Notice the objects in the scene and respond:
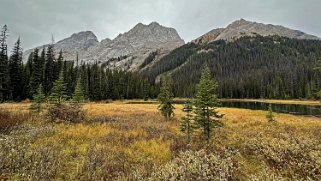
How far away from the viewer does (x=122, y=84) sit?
320 feet

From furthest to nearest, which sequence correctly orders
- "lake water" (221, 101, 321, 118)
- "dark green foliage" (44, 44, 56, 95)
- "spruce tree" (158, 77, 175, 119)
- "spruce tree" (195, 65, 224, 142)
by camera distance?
"dark green foliage" (44, 44, 56, 95)
"lake water" (221, 101, 321, 118)
"spruce tree" (158, 77, 175, 119)
"spruce tree" (195, 65, 224, 142)

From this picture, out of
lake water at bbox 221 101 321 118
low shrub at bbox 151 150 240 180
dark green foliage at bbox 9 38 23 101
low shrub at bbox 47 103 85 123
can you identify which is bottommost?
lake water at bbox 221 101 321 118

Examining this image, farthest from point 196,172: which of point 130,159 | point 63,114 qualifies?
point 63,114

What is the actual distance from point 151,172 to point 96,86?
7585 centimetres

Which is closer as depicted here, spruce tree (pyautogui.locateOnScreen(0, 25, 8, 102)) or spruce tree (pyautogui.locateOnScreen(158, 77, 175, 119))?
spruce tree (pyautogui.locateOnScreen(158, 77, 175, 119))

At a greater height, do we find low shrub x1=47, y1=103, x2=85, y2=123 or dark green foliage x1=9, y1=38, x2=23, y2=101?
dark green foliage x1=9, y1=38, x2=23, y2=101

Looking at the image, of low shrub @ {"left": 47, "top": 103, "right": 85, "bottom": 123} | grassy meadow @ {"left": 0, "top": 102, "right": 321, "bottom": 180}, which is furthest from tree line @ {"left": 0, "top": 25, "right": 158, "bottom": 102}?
grassy meadow @ {"left": 0, "top": 102, "right": 321, "bottom": 180}

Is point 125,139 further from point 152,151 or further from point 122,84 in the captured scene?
point 122,84

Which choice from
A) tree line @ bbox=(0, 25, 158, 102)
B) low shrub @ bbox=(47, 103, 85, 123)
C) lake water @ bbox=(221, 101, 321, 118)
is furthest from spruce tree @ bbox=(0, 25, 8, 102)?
lake water @ bbox=(221, 101, 321, 118)

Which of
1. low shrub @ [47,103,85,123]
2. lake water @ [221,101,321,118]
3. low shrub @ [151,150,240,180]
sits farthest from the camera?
lake water @ [221,101,321,118]

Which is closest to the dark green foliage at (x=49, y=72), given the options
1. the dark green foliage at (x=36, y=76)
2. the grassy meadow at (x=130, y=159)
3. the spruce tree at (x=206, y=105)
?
the dark green foliage at (x=36, y=76)

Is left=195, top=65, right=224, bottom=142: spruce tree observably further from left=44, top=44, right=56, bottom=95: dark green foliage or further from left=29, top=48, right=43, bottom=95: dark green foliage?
left=44, top=44, right=56, bottom=95: dark green foliage

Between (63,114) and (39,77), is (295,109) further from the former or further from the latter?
(39,77)

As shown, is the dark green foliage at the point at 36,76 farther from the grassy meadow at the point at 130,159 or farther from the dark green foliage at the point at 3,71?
the grassy meadow at the point at 130,159
